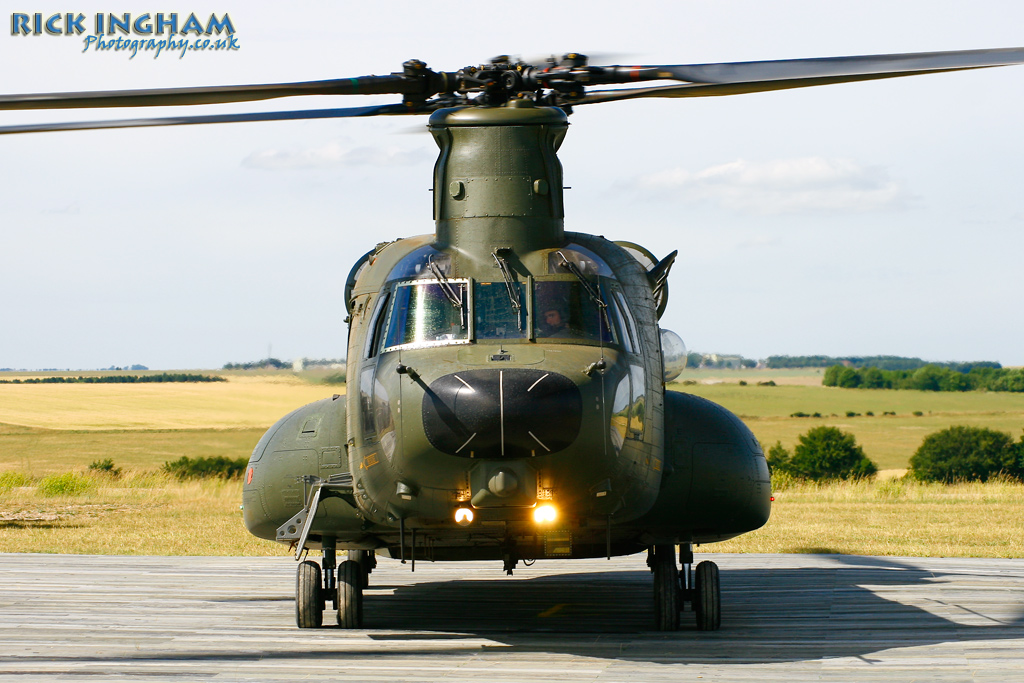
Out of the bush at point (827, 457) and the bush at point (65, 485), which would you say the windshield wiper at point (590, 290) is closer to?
the bush at point (65, 485)

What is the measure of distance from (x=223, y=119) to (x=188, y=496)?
20144mm

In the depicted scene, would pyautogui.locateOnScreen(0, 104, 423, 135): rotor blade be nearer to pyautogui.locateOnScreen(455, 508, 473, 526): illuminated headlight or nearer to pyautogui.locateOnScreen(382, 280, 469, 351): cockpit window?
pyautogui.locateOnScreen(382, 280, 469, 351): cockpit window

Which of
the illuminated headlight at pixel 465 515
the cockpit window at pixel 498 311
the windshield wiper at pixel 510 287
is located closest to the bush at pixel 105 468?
the windshield wiper at pixel 510 287

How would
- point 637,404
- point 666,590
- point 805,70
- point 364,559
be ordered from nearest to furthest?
point 805,70
point 637,404
point 666,590
point 364,559

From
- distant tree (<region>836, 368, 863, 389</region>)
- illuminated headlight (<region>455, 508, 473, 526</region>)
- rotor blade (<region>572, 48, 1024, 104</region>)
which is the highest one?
rotor blade (<region>572, 48, 1024, 104</region>)

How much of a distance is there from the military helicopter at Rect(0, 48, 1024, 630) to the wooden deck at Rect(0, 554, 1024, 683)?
2.47 ft

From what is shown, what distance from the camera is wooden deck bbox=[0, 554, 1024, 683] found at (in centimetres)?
863

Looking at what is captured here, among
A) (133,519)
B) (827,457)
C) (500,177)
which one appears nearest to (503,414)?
(500,177)

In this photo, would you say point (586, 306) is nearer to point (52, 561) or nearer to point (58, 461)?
point (52, 561)

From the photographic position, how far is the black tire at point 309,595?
10547 mm

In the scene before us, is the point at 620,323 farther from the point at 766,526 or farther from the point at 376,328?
the point at 766,526

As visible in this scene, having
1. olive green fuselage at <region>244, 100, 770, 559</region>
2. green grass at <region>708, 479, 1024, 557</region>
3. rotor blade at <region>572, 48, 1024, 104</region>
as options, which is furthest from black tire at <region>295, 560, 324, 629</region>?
green grass at <region>708, 479, 1024, 557</region>

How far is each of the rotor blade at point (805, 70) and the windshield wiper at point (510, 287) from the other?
1.77 metres

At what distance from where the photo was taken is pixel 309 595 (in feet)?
34.6
